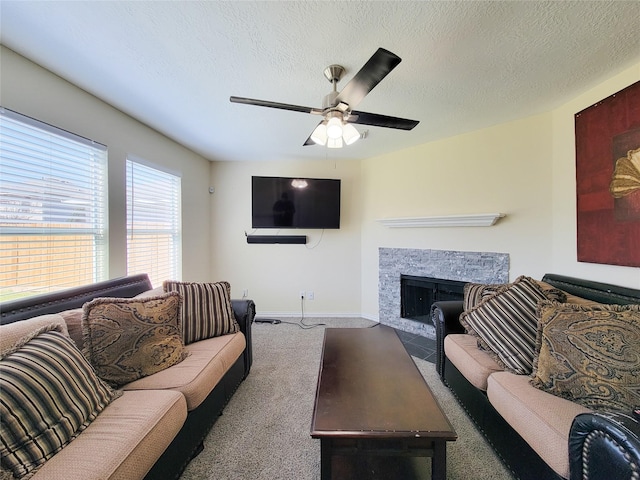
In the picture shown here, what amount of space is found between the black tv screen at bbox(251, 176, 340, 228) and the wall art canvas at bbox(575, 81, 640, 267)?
2550 mm

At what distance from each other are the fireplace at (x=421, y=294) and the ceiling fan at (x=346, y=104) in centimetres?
209

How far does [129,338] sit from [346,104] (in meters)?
1.92

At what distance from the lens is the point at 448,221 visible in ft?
9.34

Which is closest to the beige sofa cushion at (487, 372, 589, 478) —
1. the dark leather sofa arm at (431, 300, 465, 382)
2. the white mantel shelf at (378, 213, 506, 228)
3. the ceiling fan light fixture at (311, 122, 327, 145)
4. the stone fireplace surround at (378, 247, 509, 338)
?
the dark leather sofa arm at (431, 300, 465, 382)

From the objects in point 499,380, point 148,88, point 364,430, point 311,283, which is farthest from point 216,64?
point 311,283

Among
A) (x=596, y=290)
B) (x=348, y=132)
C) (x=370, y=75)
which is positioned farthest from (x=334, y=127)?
(x=596, y=290)

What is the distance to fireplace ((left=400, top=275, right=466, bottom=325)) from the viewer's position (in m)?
3.07

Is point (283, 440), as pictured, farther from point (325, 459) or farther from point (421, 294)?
point (421, 294)

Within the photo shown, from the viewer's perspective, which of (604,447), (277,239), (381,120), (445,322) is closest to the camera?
(604,447)

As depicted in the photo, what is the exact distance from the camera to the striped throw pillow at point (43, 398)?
33.9 inches

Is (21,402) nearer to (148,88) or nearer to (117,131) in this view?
(148,88)

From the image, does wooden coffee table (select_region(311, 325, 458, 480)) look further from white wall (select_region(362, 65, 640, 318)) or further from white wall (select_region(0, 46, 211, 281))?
white wall (select_region(0, 46, 211, 281))

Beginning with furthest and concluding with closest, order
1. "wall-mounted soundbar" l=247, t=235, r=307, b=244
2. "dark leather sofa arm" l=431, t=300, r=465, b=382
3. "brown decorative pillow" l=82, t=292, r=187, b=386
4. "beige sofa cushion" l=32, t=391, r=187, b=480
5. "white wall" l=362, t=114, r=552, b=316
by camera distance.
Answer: "wall-mounted soundbar" l=247, t=235, r=307, b=244
"white wall" l=362, t=114, r=552, b=316
"dark leather sofa arm" l=431, t=300, r=465, b=382
"brown decorative pillow" l=82, t=292, r=187, b=386
"beige sofa cushion" l=32, t=391, r=187, b=480

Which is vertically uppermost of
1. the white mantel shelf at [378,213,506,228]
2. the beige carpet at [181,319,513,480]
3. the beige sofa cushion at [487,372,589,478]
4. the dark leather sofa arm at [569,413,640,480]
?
the white mantel shelf at [378,213,506,228]
